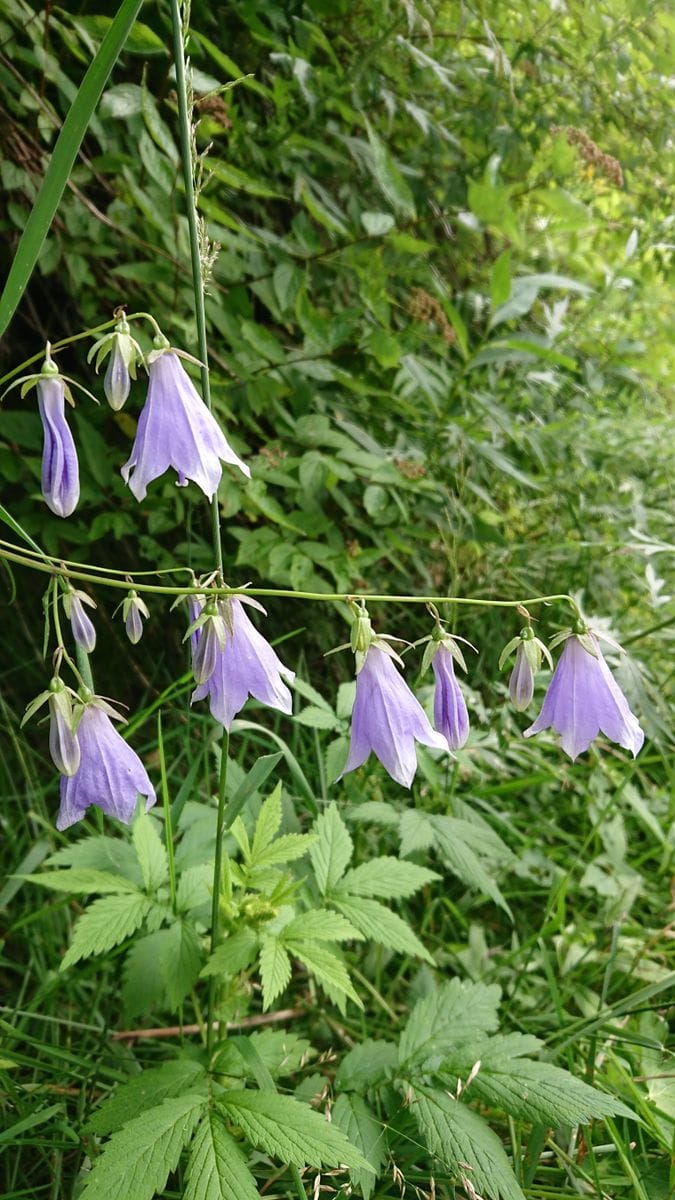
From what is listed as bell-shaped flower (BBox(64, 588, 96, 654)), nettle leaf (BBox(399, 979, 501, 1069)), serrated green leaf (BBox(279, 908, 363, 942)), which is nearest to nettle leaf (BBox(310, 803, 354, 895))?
serrated green leaf (BBox(279, 908, 363, 942))

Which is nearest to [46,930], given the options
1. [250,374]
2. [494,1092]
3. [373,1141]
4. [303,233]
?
[373,1141]

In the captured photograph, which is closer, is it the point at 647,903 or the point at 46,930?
the point at 46,930

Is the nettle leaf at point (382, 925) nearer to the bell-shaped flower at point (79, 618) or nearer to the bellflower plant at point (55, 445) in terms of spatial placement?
the bell-shaped flower at point (79, 618)

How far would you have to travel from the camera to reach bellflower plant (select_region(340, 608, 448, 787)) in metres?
1.25

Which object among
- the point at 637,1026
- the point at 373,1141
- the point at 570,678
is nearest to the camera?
the point at 570,678

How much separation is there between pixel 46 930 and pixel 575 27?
324 centimetres

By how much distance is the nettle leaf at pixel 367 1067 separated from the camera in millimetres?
1604

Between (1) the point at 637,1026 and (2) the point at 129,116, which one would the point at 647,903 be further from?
(2) the point at 129,116

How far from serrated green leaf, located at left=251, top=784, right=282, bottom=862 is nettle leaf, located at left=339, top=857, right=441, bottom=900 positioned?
0.64 feet

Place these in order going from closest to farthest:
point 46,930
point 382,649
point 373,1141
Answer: point 382,649, point 373,1141, point 46,930

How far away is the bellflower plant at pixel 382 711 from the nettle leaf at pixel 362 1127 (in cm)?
67

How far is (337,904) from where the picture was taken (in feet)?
5.54

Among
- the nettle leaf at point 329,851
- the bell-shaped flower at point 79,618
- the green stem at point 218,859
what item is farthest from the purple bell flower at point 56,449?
the nettle leaf at point 329,851

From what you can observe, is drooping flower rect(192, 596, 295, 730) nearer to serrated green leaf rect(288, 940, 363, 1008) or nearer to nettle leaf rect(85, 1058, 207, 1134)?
serrated green leaf rect(288, 940, 363, 1008)
